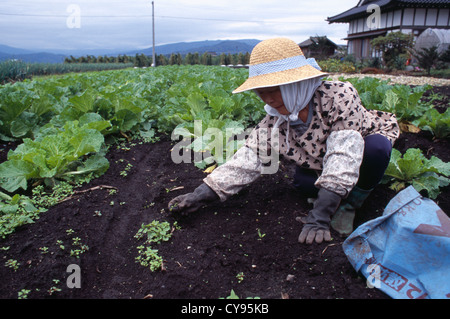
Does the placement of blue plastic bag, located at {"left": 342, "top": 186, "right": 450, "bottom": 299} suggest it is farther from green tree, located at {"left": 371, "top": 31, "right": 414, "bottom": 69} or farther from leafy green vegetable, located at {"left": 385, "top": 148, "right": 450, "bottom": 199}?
green tree, located at {"left": 371, "top": 31, "right": 414, "bottom": 69}

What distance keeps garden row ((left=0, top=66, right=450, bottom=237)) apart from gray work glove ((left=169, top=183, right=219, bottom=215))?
0.80 meters

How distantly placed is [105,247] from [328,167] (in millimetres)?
1345

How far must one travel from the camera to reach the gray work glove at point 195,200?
6.96 feet

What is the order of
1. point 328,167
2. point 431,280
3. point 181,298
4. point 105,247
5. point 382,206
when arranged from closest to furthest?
point 431,280 → point 181,298 → point 328,167 → point 105,247 → point 382,206

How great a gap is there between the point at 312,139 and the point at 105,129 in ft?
8.12

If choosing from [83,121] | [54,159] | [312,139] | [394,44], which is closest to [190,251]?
[312,139]

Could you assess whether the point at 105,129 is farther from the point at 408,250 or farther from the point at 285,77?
the point at 408,250

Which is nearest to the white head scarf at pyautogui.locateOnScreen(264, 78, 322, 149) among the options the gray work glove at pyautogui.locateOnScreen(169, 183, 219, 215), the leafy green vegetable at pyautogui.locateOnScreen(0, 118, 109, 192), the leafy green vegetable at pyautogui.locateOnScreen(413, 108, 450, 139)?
the gray work glove at pyautogui.locateOnScreen(169, 183, 219, 215)

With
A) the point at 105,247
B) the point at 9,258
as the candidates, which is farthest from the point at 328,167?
the point at 9,258

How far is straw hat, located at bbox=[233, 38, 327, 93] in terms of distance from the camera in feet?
5.61

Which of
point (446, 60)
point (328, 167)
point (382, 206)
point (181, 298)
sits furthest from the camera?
point (446, 60)

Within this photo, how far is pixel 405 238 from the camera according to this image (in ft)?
4.52

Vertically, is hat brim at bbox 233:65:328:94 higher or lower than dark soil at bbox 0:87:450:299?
higher

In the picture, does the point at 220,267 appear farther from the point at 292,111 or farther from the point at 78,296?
the point at 292,111
